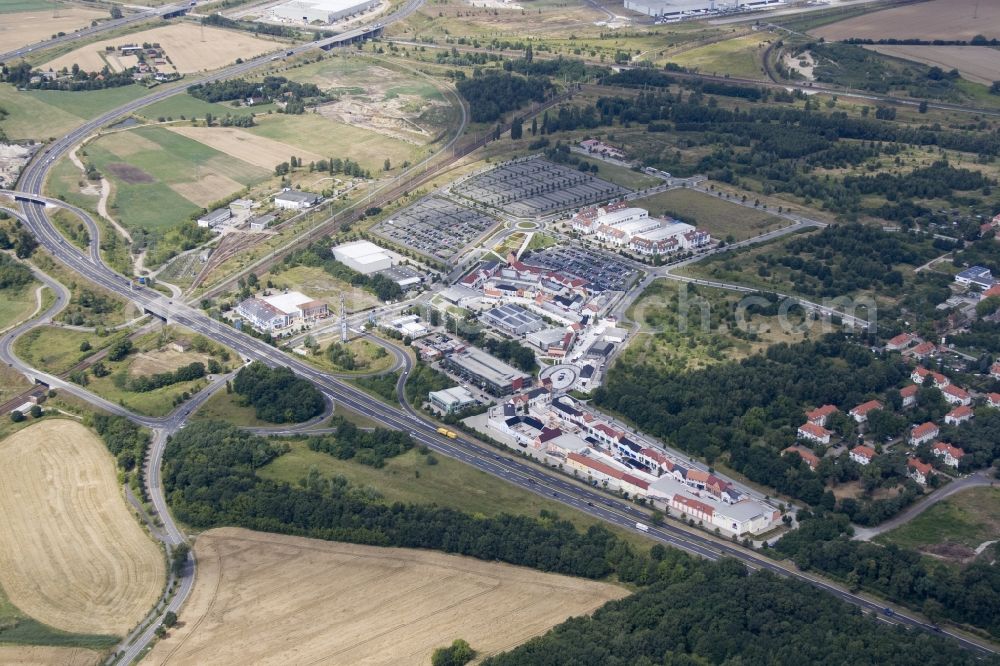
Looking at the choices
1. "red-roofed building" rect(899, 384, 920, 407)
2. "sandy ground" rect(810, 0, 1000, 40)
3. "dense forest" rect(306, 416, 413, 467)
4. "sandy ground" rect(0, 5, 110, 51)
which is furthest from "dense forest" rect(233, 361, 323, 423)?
"sandy ground" rect(810, 0, 1000, 40)

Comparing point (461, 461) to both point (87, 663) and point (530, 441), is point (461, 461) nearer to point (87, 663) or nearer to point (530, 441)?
point (530, 441)

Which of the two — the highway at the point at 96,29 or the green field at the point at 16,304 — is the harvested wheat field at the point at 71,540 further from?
the highway at the point at 96,29

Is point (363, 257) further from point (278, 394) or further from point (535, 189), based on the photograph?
point (278, 394)

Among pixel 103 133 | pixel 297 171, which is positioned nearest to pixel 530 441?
pixel 297 171

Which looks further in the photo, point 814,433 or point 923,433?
point 923,433

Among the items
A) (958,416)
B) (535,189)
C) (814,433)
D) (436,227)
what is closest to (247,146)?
(436,227)

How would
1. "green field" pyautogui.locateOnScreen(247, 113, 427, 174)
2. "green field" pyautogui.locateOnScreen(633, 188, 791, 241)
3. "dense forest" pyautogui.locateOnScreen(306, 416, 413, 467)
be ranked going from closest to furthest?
"dense forest" pyautogui.locateOnScreen(306, 416, 413, 467) < "green field" pyautogui.locateOnScreen(633, 188, 791, 241) < "green field" pyautogui.locateOnScreen(247, 113, 427, 174)

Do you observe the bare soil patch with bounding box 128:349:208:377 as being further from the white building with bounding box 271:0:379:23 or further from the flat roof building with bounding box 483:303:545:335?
the white building with bounding box 271:0:379:23
